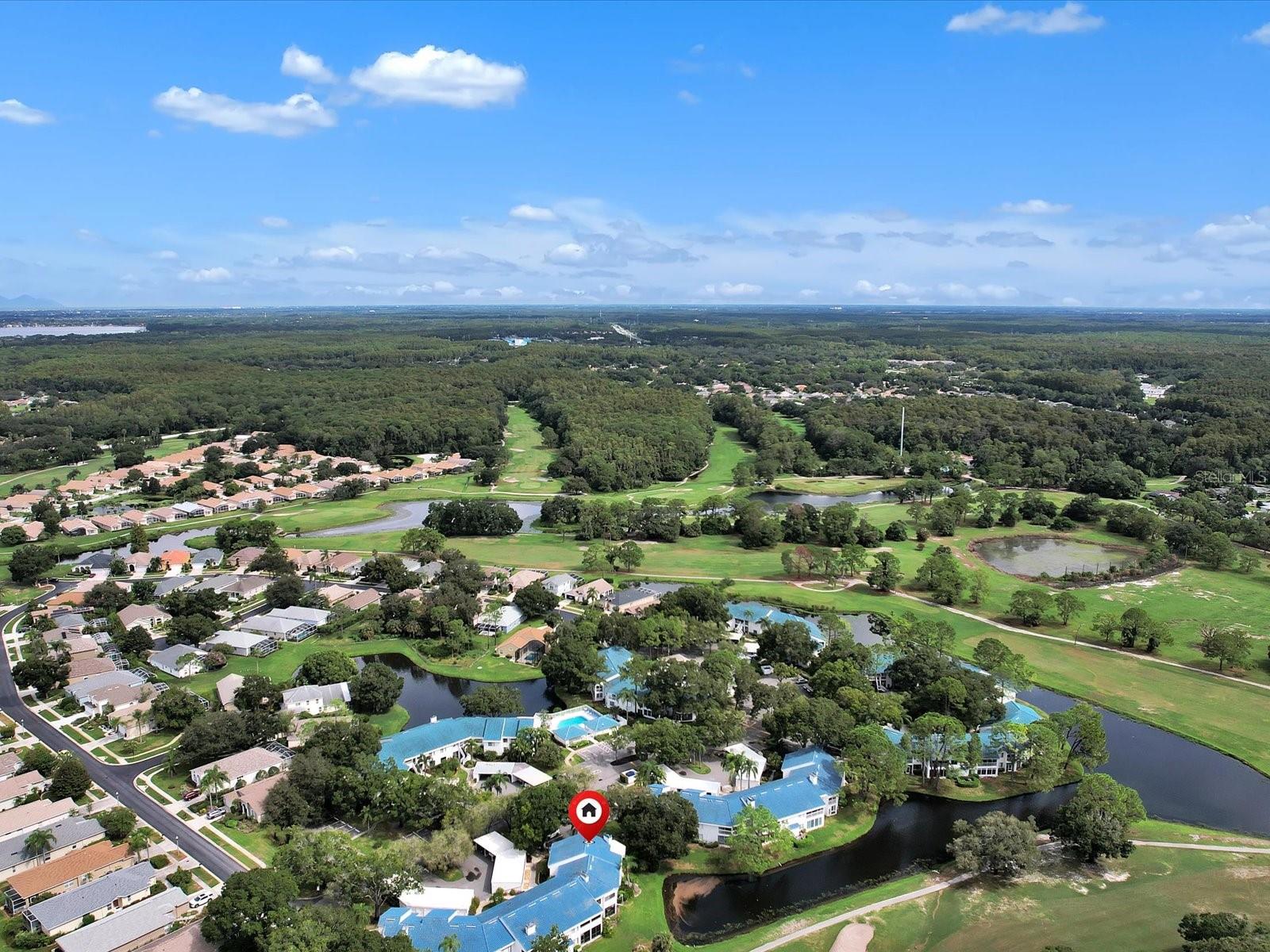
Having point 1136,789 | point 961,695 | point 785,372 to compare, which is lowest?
point 1136,789

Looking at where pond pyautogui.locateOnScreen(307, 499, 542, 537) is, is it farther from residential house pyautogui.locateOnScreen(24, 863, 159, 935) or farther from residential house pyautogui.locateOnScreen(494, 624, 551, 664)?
residential house pyautogui.locateOnScreen(24, 863, 159, 935)

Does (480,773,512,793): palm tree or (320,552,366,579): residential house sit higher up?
(320,552,366,579): residential house

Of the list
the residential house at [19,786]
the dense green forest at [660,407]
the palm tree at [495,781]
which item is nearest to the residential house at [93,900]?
the residential house at [19,786]

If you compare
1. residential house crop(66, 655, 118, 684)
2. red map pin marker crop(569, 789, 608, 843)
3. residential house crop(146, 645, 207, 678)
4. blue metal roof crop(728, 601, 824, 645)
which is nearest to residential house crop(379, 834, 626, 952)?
red map pin marker crop(569, 789, 608, 843)

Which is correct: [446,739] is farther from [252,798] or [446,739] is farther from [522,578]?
[522,578]

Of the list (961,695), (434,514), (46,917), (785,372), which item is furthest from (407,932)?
(785,372)

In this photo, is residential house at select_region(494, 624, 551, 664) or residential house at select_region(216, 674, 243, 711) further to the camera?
residential house at select_region(494, 624, 551, 664)

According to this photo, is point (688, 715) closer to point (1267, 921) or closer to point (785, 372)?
point (1267, 921)
